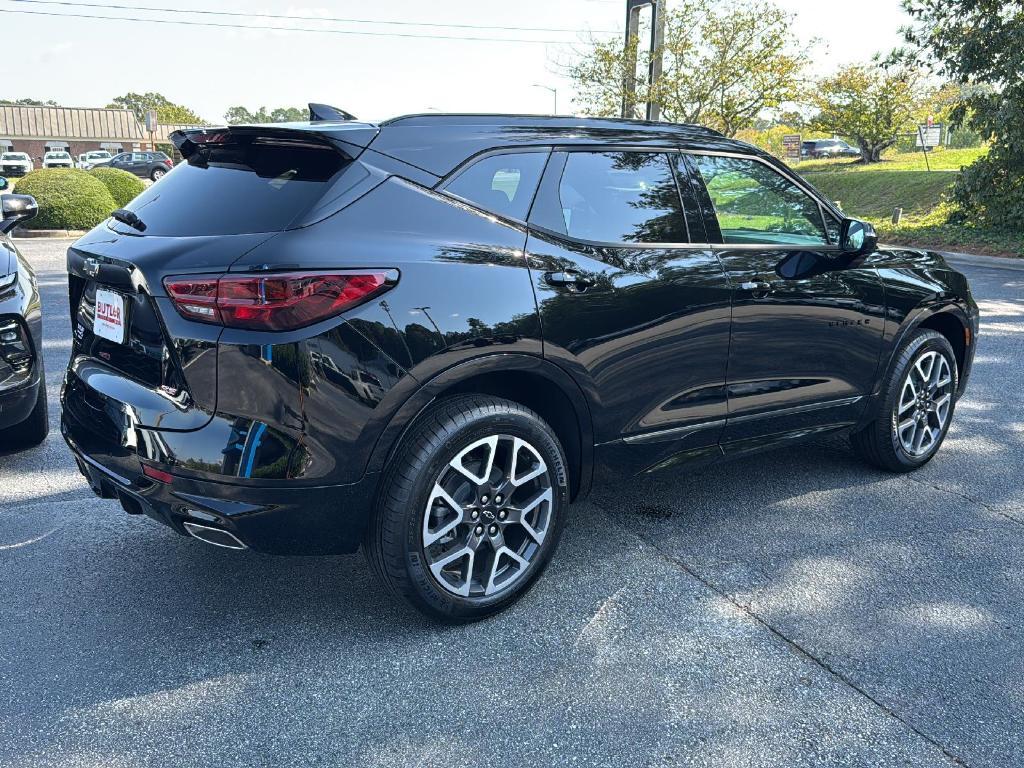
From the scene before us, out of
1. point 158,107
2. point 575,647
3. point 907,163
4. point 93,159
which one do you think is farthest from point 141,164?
point 158,107

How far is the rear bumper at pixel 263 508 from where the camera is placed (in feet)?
8.61

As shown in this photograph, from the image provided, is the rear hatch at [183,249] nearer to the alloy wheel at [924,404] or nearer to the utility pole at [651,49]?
the alloy wheel at [924,404]

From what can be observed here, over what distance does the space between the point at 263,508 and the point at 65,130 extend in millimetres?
88428

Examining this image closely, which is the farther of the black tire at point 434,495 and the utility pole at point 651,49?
the utility pole at point 651,49

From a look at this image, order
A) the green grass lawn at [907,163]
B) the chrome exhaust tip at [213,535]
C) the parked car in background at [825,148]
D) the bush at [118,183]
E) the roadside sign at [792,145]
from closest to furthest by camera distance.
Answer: the chrome exhaust tip at [213,535] < the bush at [118,183] < the green grass lawn at [907,163] < the roadside sign at [792,145] < the parked car in background at [825,148]

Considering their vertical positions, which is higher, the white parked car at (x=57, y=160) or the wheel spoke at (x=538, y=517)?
the white parked car at (x=57, y=160)

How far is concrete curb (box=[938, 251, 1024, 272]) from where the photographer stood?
14.1 m

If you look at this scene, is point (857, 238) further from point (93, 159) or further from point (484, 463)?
point (93, 159)

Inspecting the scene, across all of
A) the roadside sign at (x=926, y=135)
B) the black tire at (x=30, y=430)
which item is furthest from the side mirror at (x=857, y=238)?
the roadside sign at (x=926, y=135)

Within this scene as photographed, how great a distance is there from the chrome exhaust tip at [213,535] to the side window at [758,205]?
90.8 inches

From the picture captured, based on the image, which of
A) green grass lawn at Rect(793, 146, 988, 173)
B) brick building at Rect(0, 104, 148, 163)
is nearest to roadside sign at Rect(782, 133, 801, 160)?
green grass lawn at Rect(793, 146, 988, 173)

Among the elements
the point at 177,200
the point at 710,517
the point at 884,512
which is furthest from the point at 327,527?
the point at 884,512

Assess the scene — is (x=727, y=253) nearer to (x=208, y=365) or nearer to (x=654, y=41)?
(x=208, y=365)

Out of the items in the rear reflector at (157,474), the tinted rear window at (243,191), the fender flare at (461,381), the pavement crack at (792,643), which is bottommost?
the pavement crack at (792,643)
